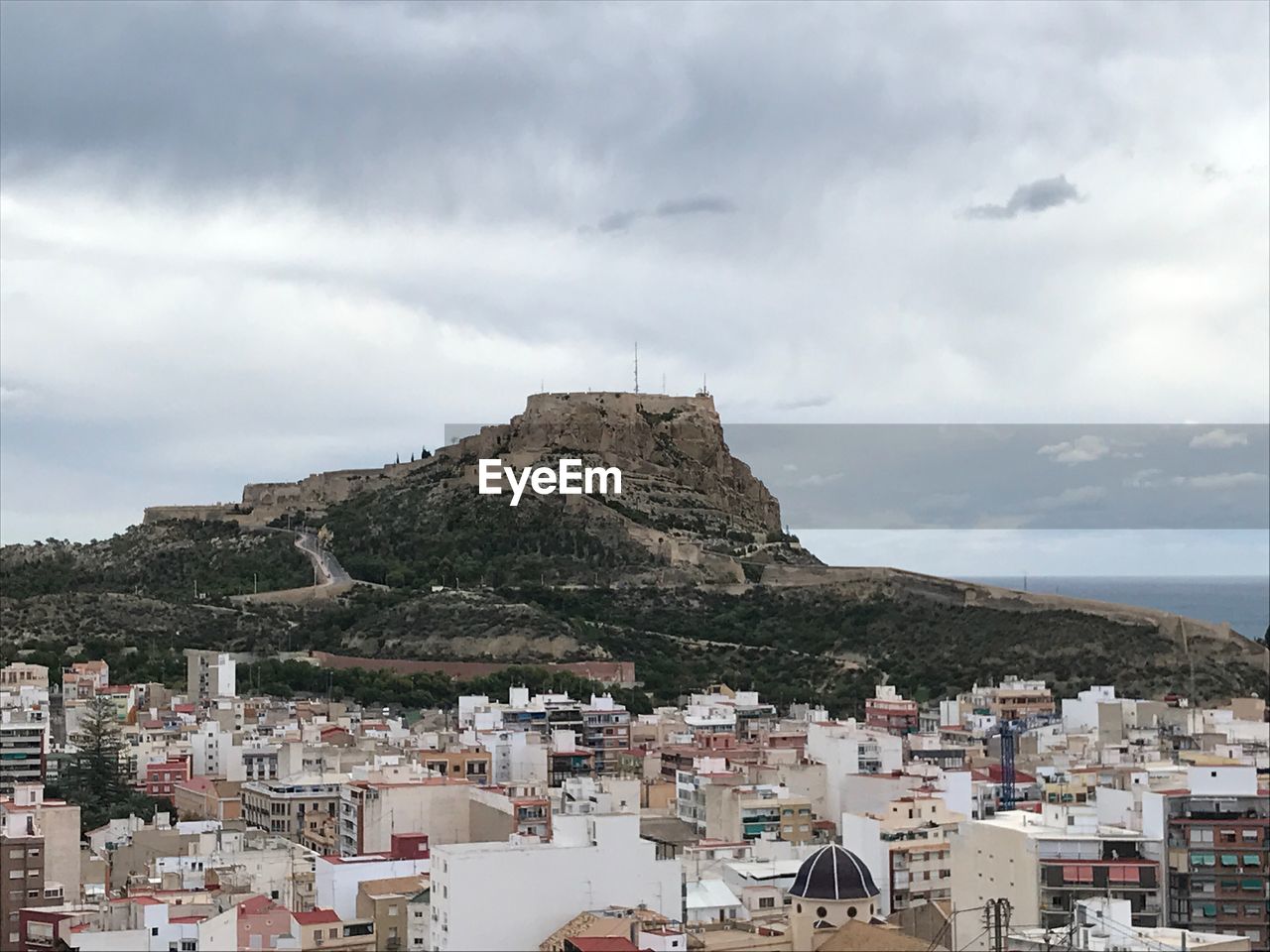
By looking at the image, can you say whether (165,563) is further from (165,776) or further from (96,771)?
(96,771)

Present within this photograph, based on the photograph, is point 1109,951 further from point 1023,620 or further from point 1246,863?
point 1023,620

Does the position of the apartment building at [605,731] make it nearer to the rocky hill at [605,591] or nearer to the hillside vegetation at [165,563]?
the rocky hill at [605,591]

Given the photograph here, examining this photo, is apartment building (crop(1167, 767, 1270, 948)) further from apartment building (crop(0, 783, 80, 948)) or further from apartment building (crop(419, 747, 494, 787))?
apartment building (crop(419, 747, 494, 787))

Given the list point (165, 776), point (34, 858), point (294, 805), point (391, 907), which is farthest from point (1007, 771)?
point (165, 776)

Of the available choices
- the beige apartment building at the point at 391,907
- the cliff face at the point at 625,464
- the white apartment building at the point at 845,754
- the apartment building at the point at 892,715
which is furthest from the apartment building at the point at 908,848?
the cliff face at the point at 625,464

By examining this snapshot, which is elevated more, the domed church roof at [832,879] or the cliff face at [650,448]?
the cliff face at [650,448]

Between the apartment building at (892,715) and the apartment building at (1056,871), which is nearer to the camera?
the apartment building at (1056,871)

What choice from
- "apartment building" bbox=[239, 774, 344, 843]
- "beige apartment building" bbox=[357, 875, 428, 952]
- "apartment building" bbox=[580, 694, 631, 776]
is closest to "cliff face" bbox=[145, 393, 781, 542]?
"apartment building" bbox=[580, 694, 631, 776]

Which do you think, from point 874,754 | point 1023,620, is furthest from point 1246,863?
point 1023,620
